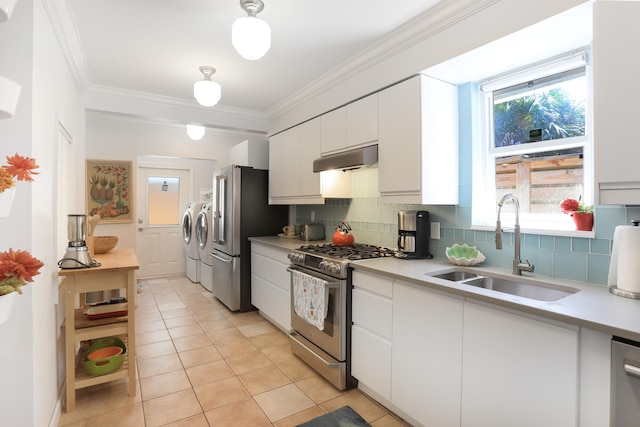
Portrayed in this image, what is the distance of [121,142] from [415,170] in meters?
4.53

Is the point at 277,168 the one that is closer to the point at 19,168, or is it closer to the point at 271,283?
the point at 271,283

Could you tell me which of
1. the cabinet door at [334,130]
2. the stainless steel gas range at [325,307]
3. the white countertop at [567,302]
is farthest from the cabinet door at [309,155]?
the white countertop at [567,302]

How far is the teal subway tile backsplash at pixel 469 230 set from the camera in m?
1.75

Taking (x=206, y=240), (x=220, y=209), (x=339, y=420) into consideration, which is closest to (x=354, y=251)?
(x=339, y=420)

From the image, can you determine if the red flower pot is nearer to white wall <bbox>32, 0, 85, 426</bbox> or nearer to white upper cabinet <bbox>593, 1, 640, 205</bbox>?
white upper cabinet <bbox>593, 1, 640, 205</bbox>

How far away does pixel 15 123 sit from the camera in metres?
1.54

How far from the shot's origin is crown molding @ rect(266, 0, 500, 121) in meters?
1.98

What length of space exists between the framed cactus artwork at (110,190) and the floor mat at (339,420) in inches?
169

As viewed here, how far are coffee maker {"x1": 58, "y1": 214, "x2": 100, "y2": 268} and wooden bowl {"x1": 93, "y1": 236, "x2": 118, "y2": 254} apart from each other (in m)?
0.58

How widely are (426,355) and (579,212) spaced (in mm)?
1135

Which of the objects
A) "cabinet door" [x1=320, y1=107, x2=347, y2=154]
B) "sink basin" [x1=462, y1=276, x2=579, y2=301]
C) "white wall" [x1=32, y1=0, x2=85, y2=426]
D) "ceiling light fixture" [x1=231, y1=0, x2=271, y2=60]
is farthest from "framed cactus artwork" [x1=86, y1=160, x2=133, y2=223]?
"sink basin" [x1=462, y1=276, x2=579, y2=301]

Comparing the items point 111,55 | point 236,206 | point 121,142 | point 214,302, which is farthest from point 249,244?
point 121,142

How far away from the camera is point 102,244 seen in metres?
2.88

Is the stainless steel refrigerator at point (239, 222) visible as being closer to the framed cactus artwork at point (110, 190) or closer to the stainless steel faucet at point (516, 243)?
the framed cactus artwork at point (110, 190)
